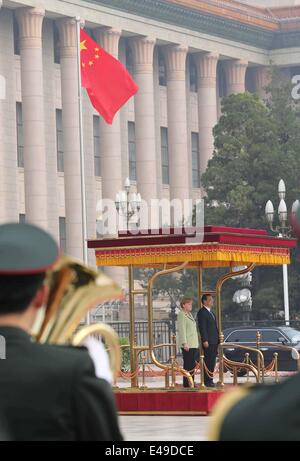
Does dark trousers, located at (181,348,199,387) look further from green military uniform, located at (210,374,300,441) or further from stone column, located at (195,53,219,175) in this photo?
stone column, located at (195,53,219,175)

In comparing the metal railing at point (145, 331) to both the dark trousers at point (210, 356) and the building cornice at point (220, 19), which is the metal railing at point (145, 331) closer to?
the building cornice at point (220, 19)

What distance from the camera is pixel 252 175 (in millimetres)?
50938

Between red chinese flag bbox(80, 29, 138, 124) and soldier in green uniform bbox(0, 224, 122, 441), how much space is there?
34798 mm

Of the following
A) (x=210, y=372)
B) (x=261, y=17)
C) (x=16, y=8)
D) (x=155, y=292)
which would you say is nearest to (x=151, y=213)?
(x=155, y=292)

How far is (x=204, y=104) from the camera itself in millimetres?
70938

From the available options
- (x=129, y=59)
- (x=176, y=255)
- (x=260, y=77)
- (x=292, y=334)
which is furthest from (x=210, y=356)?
(x=260, y=77)

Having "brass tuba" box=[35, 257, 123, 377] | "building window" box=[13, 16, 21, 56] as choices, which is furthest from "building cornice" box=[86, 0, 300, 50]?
"brass tuba" box=[35, 257, 123, 377]

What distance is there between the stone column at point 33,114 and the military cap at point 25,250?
5503 centimetres

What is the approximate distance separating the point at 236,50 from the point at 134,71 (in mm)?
8520

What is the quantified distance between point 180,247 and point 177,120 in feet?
156

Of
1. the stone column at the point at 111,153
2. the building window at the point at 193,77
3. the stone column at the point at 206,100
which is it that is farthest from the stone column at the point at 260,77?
the stone column at the point at 111,153

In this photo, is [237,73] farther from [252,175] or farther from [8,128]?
[252,175]

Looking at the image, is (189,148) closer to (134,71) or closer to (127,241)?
(134,71)

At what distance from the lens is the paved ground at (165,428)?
57.7ft
